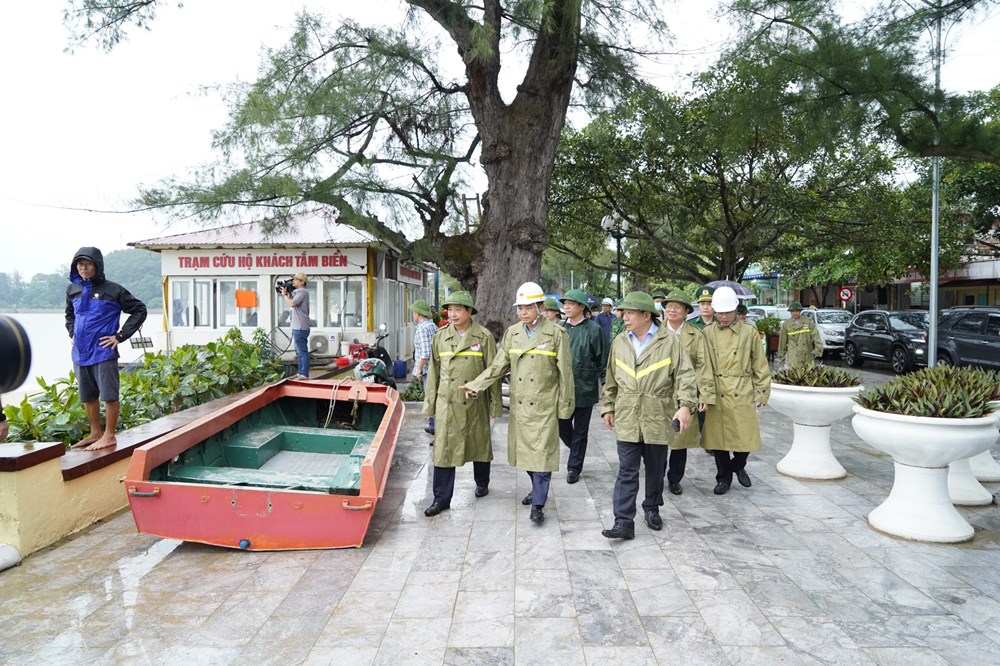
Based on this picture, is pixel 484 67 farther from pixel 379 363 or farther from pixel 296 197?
→ pixel 379 363

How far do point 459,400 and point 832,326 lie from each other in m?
17.8

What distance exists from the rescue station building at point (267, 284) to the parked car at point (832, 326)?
1163 centimetres

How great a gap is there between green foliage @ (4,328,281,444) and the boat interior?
1251 mm

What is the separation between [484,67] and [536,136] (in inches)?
44.0

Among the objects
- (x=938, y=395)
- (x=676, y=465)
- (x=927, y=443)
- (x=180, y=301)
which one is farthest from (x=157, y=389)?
(x=180, y=301)

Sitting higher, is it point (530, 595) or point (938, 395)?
point (938, 395)

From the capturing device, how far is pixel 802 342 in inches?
400

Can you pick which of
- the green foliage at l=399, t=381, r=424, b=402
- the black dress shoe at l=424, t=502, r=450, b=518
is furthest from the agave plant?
the green foliage at l=399, t=381, r=424, b=402

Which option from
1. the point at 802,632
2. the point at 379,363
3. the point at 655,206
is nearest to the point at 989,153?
the point at 802,632

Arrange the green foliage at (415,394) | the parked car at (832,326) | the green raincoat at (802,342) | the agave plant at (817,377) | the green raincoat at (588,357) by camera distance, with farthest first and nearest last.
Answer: the parked car at (832,326) < the green raincoat at (802,342) < the green foliage at (415,394) < the green raincoat at (588,357) < the agave plant at (817,377)

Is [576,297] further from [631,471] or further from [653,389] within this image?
[631,471]

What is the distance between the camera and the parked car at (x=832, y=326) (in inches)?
739

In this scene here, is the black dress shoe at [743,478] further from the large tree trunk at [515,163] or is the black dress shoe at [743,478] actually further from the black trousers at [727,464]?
the large tree trunk at [515,163]

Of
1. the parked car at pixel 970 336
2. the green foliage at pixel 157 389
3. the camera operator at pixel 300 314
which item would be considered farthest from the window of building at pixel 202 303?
the parked car at pixel 970 336
